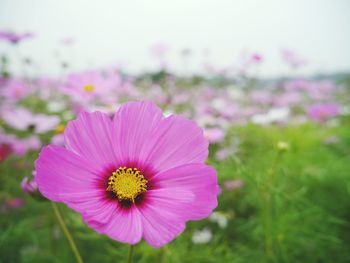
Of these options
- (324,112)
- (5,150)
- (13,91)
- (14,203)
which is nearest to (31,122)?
(5,150)

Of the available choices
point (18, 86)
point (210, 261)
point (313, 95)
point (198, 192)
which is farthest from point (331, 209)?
point (313, 95)

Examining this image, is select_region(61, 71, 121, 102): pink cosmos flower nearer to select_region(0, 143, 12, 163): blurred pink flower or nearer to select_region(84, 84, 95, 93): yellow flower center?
select_region(84, 84, 95, 93): yellow flower center

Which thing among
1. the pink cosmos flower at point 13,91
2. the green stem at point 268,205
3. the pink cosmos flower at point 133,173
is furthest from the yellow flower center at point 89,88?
the pink cosmos flower at point 13,91

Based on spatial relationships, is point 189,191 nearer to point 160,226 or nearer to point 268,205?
point 160,226

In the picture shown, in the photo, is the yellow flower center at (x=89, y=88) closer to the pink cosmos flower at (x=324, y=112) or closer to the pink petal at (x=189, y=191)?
the pink petal at (x=189, y=191)

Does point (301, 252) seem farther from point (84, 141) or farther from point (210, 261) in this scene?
point (84, 141)
